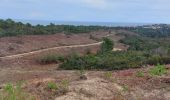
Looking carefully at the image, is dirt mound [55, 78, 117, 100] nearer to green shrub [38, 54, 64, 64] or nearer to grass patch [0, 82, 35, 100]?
grass patch [0, 82, 35, 100]

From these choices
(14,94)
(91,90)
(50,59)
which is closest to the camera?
(14,94)

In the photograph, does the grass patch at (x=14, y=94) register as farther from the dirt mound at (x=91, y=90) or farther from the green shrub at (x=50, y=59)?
the green shrub at (x=50, y=59)

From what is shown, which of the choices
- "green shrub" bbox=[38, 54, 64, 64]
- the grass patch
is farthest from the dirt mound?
"green shrub" bbox=[38, 54, 64, 64]

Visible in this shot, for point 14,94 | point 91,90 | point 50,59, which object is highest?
point 14,94

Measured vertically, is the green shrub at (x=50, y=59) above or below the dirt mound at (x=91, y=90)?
below

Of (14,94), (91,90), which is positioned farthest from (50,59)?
(14,94)

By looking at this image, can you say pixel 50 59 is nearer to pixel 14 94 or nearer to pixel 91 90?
pixel 91 90

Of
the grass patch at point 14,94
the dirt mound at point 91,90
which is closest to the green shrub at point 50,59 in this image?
the dirt mound at point 91,90

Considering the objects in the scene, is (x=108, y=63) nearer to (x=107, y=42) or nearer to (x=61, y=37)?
(x=107, y=42)

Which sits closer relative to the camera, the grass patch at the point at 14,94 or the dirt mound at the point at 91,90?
the grass patch at the point at 14,94

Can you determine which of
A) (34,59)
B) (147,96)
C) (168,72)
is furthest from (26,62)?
(147,96)

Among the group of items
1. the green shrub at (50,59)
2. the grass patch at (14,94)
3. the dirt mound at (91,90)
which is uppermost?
the grass patch at (14,94)
